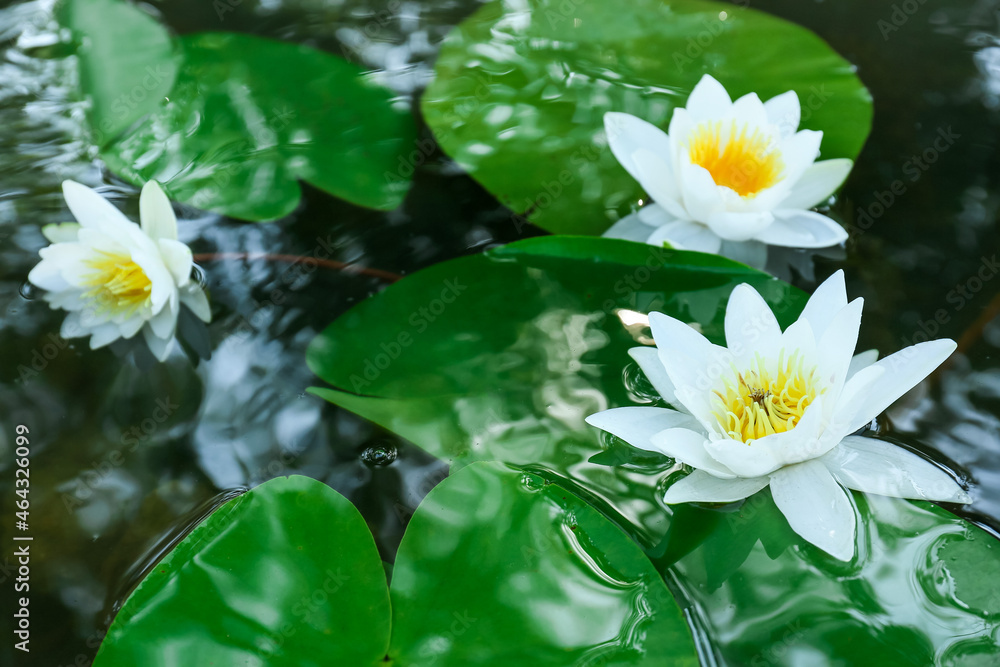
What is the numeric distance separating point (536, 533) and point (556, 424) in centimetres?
32

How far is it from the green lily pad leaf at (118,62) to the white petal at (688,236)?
1.71 meters

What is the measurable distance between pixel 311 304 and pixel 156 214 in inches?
19.2

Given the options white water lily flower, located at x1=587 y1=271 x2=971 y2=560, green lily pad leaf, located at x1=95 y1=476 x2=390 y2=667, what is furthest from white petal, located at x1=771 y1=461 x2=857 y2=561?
green lily pad leaf, located at x1=95 y1=476 x2=390 y2=667

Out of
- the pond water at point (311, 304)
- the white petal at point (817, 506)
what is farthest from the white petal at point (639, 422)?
the pond water at point (311, 304)

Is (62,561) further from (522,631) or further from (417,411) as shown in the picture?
(522,631)

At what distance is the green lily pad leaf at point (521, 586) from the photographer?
1182 mm

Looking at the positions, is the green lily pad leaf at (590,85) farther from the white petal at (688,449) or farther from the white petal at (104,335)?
the white petal at (104,335)

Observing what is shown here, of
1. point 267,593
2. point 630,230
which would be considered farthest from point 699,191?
point 267,593

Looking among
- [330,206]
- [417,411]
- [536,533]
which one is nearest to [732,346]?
[536,533]

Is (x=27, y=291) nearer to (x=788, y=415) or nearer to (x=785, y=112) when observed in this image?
(x=788, y=415)

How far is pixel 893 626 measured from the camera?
47.7 inches

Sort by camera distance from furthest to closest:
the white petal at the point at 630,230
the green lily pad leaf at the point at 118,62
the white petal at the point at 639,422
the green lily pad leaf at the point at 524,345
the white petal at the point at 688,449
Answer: the green lily pad leaf at the point at 118,62 → the white petal at the point at 630,230 → the green lily pad leaf at the point at 524,345 → the white petal at the point at 639,422 → the white petal at the point at 688,449

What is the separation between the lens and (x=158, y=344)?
188cm

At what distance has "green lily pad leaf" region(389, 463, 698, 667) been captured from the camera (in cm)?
118
